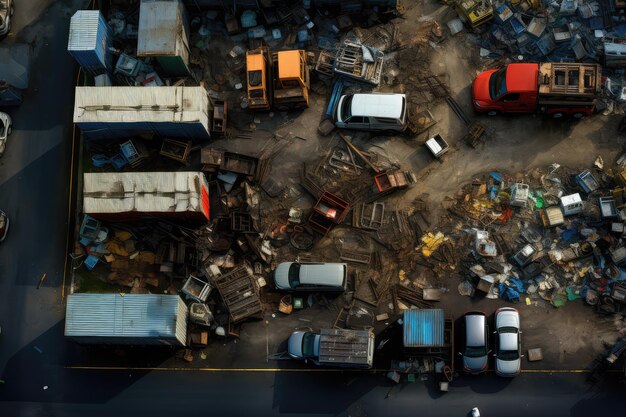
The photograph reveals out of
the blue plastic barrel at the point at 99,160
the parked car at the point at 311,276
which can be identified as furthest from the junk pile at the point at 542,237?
the blue plastic barrel at the point at 99,160

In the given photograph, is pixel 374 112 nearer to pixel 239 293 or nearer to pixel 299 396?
pixel 239 293

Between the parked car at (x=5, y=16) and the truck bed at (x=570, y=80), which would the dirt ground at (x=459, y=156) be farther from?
the parked car at (x=5, y=16)

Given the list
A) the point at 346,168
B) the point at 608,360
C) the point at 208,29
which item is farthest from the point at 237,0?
the point at 608,360

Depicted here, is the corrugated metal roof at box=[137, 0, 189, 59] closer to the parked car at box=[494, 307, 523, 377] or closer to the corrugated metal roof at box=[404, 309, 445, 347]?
the corrugated metal roof at box=[404, 309, 445, 347]

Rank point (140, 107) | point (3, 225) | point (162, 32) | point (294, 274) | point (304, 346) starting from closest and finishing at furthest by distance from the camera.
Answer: point (304, 346) < point (294, 274) < point (140, 107) < point (162, 32) < point (3, 225)

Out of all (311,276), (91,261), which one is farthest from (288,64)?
(91,261)

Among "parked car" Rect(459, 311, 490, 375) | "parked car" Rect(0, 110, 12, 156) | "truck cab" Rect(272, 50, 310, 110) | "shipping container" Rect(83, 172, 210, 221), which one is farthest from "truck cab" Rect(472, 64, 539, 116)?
"parked car" Rect(0, 110, 12, 156)
